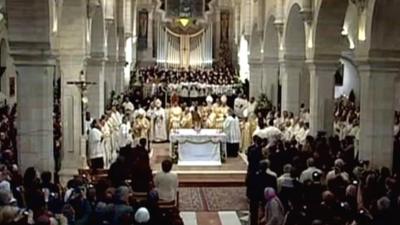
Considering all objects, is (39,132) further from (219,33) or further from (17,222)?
(219,33)

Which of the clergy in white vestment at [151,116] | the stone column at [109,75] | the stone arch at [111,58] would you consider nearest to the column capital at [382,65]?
the clergy in white vestment at [151,116]

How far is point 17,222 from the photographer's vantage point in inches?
299

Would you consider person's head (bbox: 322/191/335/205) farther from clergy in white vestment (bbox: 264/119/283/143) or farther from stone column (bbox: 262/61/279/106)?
stone column (bbox: 262/61/279/106)

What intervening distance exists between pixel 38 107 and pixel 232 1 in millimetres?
25424

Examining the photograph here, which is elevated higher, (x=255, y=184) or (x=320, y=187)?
(x=320, y=187)

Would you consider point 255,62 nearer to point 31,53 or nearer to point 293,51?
point 293,51

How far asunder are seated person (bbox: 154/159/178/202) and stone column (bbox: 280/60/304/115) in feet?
35.5

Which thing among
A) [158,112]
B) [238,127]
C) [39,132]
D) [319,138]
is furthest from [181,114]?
[39,132]

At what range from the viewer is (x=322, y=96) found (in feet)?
54.7

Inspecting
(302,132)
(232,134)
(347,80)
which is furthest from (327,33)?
(347,80)

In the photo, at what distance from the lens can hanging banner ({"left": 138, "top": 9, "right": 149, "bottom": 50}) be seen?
36.2 m

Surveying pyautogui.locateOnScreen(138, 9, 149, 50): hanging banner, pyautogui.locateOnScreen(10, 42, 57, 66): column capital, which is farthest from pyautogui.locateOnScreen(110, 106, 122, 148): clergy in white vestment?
pyautogui.locateOnScreen(138, 9, 149, 50): hanging banner

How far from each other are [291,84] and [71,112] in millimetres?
7867

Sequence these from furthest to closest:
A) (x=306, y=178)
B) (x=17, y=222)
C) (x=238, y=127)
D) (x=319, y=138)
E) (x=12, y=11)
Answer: (x=238, y=127) → (x=319, y=138) → (x=12, y=11) → (x=306, y=178) → (x=17, y=222)
